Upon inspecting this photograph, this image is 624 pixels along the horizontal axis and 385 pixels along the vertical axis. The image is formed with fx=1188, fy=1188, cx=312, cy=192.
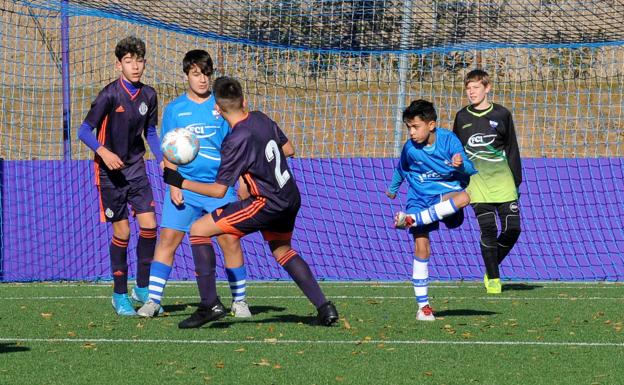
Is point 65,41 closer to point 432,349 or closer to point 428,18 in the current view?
point 428,18

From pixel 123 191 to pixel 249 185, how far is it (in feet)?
5.73

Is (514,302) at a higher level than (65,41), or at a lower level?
lower

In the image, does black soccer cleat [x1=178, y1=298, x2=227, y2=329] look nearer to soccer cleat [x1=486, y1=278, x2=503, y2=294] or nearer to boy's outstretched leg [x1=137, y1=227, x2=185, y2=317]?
boy's outstretched leg [x1=137, y1=227, x2=185, y2=317]

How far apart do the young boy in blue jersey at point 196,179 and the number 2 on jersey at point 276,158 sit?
2.90 ft

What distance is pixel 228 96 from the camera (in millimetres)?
7617

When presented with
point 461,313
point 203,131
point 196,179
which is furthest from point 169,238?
point 461,313

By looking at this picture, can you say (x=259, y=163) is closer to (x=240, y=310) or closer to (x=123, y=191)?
(x=240, y=310)

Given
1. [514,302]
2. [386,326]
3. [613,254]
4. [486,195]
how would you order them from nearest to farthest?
1. [386,326]
2. [514,302]
3. [486,195]
4. [613,254]

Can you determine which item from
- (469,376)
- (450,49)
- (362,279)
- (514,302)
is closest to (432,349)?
(469,376)

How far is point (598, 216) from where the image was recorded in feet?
43.0

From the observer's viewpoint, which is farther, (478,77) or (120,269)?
(478,77)

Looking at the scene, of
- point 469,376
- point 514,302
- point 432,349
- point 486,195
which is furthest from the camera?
point 486,195

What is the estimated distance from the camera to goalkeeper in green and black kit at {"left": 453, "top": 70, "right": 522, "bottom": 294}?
35.3 feet

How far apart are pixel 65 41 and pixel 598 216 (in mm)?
6216
